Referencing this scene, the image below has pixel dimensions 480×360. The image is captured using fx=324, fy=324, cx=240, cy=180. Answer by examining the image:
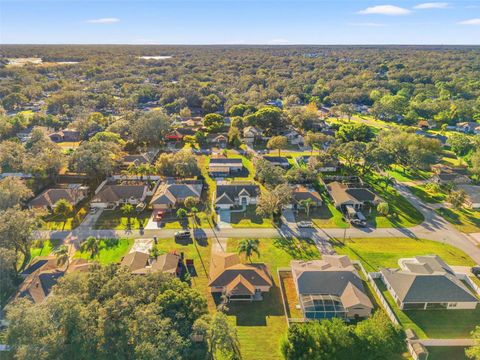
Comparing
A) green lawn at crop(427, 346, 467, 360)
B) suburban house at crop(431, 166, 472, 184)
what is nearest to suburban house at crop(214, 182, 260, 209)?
green lawn at crop(427, 346, 467, 360)

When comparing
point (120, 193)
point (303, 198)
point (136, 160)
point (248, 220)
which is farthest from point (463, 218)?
point (136, 160)

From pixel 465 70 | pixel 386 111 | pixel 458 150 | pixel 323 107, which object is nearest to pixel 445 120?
pixel 386 111

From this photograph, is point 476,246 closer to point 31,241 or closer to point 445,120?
point 31,241

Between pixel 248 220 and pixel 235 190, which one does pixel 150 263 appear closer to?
pixel 248 220

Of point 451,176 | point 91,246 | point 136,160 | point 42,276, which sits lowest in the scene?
point 91,246

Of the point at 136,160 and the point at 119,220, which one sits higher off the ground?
the point at 136,160

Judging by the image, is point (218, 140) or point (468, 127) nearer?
point (218, 140)

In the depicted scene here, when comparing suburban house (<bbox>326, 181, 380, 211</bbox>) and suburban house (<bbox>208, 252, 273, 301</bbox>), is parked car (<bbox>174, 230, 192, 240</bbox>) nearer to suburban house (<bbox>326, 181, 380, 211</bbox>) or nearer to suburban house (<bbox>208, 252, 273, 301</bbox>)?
suburban house (<bbox>208, 252, 273, 301</bbox>)
